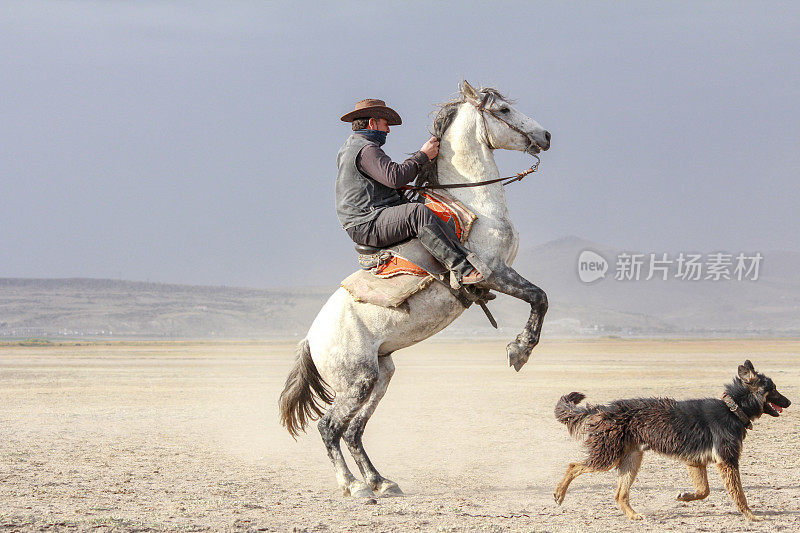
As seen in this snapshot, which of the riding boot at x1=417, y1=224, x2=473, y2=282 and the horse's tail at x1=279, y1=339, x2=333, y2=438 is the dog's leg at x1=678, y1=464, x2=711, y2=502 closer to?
the riding boot at x1=417, y1=224, x2=473, y2=282

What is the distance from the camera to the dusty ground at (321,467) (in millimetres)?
6840

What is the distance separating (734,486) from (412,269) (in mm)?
3173

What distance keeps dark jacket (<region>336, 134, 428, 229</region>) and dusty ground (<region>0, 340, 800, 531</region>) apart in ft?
8.41

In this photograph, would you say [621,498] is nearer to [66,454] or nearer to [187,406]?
[66,454]

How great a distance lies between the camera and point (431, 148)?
769cm

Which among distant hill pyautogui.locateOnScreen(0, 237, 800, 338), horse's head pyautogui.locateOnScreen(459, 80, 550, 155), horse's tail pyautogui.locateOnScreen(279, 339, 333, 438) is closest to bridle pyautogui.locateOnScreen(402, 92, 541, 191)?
horse's head pyautogui.locateOnScreen(459, 80, 550, 155)

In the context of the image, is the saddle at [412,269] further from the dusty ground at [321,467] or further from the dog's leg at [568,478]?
the dusty ground at [321,467]

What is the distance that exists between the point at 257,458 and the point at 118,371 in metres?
19.4

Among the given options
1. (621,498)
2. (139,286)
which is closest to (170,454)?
(621,498)

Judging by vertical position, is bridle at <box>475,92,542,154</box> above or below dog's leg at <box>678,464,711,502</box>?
above

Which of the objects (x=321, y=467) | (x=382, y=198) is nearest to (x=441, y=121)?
(x=382, y=198)

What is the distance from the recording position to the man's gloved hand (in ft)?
25.1

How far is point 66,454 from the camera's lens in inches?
427

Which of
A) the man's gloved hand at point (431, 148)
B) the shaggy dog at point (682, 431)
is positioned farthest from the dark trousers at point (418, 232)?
the shaggy dog at point (682, 431)
